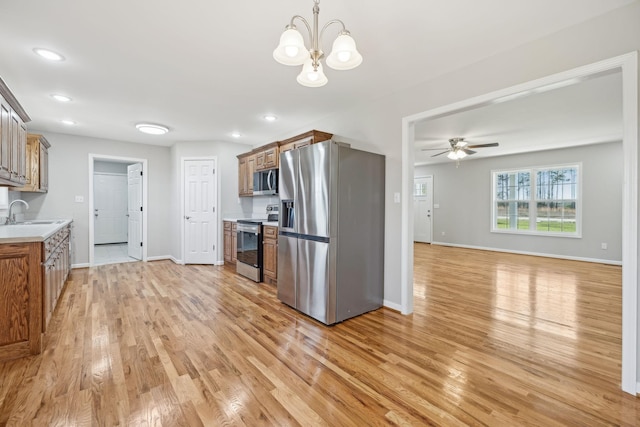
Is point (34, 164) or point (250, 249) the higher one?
point (34, 164)

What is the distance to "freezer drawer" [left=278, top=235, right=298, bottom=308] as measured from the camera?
3248 millimetres

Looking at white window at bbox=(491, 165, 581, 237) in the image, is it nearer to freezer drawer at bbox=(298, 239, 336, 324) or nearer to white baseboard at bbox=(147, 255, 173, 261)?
freezer drawer at bbox=(298, 239, 336, 324)

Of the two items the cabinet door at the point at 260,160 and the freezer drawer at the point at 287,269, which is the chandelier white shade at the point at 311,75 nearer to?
the freezer drawer at the point at 287,269

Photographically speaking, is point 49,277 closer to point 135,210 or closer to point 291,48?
point 291,48

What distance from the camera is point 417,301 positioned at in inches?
139

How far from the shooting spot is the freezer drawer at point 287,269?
3.25m

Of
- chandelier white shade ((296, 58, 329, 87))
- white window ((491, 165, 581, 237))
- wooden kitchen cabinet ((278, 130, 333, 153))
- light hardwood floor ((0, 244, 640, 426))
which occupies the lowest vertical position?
light hardwood floor ((0, 244, 640, 426))

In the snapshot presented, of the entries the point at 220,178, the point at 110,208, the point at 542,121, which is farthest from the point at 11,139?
the point at 542,121

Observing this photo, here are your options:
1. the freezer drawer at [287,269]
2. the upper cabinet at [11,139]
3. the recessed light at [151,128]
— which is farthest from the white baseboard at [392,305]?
the recessed light at [151,128]

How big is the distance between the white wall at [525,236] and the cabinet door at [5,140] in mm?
8691

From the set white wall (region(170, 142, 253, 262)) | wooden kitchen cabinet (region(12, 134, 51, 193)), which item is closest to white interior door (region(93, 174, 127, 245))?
white wall (region(170, 142, 253, 262))

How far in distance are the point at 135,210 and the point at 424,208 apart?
7876 millimetres

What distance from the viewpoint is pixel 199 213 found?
223 inches

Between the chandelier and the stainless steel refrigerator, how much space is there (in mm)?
1105
